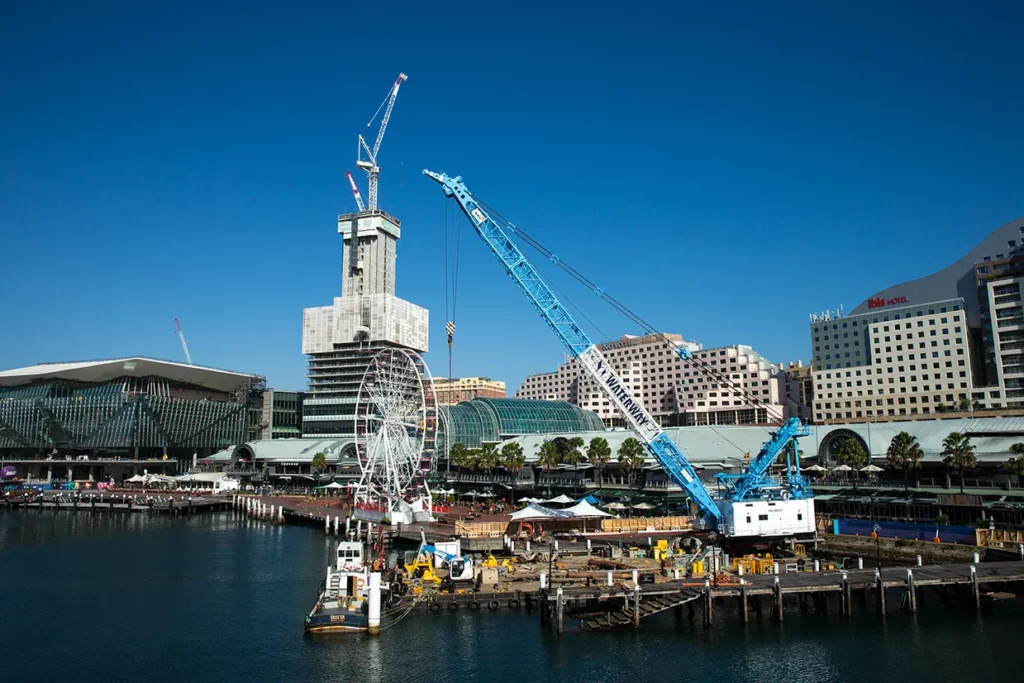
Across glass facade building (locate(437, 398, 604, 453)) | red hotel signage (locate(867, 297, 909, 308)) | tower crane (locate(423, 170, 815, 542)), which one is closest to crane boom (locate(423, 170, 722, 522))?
tower crane (locate(423, 170, 815, 542))

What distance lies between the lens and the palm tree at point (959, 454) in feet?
265

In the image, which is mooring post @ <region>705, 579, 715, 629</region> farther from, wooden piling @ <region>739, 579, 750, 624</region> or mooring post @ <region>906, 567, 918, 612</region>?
mooring post @ <region>906, 567, 918, 612</region>

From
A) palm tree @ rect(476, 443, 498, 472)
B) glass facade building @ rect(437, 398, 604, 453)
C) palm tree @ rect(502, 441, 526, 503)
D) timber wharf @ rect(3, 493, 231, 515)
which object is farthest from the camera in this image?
glass facade building @ rect(437, 398, 604, 453)

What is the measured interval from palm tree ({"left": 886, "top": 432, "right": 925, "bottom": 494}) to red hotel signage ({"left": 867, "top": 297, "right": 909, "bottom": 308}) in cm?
10186

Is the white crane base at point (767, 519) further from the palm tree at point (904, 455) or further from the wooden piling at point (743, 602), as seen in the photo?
the palm tree at point (904, 455)

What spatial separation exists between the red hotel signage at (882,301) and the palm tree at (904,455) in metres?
102

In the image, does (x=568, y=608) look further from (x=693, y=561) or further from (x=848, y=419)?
(x=848, y=419)

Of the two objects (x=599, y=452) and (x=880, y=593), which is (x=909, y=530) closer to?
(x=880, y=593)

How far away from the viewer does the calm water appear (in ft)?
147

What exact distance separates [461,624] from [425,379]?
72.0m

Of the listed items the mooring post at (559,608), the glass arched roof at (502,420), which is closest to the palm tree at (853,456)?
the mooring post at (559,608)

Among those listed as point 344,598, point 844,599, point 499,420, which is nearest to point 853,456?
point 844,599

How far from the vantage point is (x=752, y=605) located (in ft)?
190

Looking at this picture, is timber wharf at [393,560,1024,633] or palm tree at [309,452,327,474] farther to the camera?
palm tree at [309,452,327,474]
